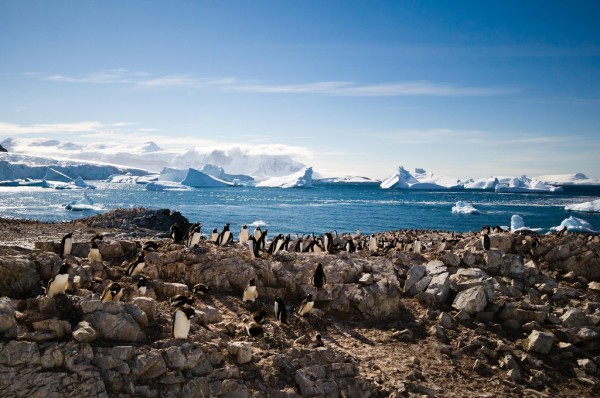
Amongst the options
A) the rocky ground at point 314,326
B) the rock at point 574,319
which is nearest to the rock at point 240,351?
the rocky ground at point 314,326

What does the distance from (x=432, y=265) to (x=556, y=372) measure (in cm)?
505

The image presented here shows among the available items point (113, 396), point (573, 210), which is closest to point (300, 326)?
point (113, 396)

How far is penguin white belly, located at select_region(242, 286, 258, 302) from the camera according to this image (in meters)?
13.1

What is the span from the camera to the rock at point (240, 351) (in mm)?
9953

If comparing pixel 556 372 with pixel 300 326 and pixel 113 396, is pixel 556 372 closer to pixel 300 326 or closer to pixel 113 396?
pixel 300 326

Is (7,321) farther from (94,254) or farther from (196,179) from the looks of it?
(196,179)

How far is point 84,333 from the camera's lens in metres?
8.82

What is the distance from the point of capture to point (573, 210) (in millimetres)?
87188

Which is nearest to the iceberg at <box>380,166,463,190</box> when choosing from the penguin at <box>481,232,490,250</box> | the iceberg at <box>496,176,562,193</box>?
the iceberg at <box>496,176,562,193</box>

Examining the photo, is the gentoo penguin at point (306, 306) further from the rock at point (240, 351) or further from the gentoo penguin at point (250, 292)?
the rock at point (240, 351)

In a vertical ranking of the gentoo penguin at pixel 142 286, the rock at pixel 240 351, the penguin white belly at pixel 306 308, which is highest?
the gentoo penguin at pixel 142 286

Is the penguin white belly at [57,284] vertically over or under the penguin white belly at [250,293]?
over

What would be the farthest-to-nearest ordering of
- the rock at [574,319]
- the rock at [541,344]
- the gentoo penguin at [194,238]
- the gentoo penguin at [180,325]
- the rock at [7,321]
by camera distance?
→ 1. the gentoo penguin at [194,238]
2. the rock at [574,319]
3. the rock at [541,344]
4. the gentoo penguin at [180,325]
5. the rock at [7,321]

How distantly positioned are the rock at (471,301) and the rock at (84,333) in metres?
9.54
